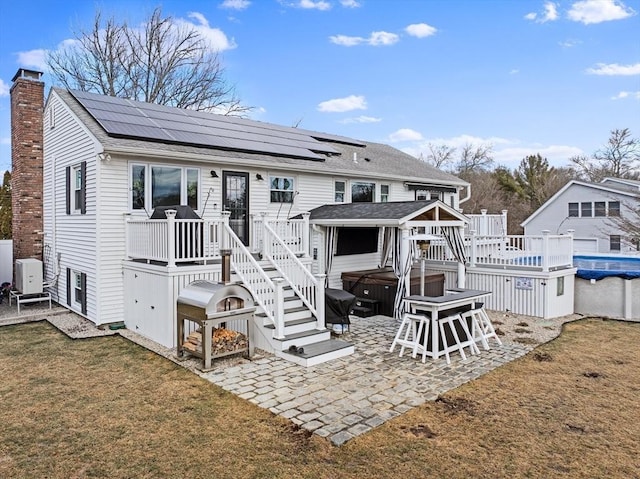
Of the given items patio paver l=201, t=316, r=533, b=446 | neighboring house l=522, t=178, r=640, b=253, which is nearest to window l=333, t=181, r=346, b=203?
patio paver l=201, t=316, r=533, b=446

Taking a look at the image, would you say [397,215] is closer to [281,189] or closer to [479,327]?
[479,327]

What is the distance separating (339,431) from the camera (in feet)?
14.5

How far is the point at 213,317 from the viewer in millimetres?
6254

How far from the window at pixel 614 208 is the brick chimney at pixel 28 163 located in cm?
2537

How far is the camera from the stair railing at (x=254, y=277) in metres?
6.96

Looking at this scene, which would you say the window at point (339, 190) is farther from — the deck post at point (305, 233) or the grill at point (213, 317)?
the grill at point (213, 317)

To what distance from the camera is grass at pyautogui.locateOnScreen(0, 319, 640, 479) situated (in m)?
3.79

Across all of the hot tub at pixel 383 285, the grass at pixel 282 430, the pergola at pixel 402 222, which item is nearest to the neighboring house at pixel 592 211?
the hot tub at pixel 383 285

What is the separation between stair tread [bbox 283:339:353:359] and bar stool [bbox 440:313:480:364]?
4.91ft

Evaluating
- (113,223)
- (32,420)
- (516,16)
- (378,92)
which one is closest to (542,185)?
(378,92)

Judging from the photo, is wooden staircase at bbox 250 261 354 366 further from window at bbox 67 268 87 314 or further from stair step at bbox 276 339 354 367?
window at bbox 67 268 87 314

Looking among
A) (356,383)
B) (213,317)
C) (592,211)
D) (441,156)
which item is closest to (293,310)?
(213,317)

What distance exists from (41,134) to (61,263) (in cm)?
376

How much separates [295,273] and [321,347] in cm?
185
